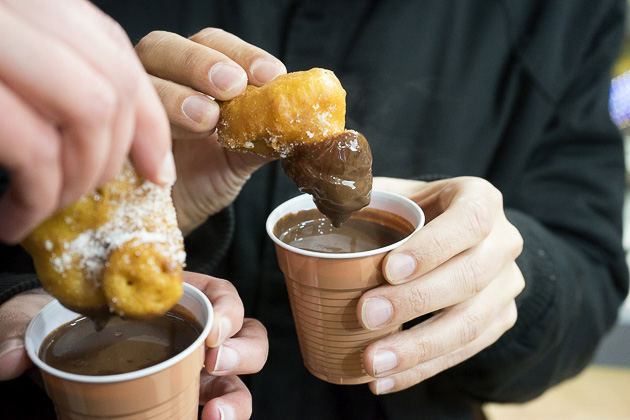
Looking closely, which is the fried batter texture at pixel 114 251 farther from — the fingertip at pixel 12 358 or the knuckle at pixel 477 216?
the knuckle at pixel 477 216

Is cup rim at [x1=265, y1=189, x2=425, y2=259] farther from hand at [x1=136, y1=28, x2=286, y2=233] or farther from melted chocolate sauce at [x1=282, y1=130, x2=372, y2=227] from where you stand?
hand at [x1=136, y1=28, x2=286, y2=233]

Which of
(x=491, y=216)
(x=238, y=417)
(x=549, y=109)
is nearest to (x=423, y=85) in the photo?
(x=549, y=109)

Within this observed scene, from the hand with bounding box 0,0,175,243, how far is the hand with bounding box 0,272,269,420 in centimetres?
37

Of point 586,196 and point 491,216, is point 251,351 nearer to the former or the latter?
point 491,216

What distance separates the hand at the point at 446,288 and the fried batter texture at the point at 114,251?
1.34 feet

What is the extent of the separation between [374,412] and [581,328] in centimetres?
69

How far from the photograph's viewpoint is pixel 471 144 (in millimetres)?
1625

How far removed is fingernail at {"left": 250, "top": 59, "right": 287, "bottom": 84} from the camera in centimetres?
95

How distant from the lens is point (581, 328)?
1516 millimetres

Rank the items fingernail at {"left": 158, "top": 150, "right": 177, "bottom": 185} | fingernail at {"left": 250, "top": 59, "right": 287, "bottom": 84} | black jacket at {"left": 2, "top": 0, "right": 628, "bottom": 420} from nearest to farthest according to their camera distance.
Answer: fingernail at {"left": 158, "top": 150, "right": 177, "bottom": 185} < fingernail at {"left": 250, "top": 59, "right": 287, "bottom": 84} < black jacket at {"left": 2, "top": 0, "right": 628, "bottom": 420}

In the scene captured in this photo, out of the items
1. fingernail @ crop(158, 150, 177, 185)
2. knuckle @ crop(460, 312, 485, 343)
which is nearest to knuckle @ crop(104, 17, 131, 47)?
fingernail @ crop(158, 150, 177, 185)

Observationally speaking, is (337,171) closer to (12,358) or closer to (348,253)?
(348,253)

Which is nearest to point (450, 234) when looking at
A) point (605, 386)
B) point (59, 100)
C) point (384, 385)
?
point (384, 385)

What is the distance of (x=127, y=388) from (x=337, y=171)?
47cm
